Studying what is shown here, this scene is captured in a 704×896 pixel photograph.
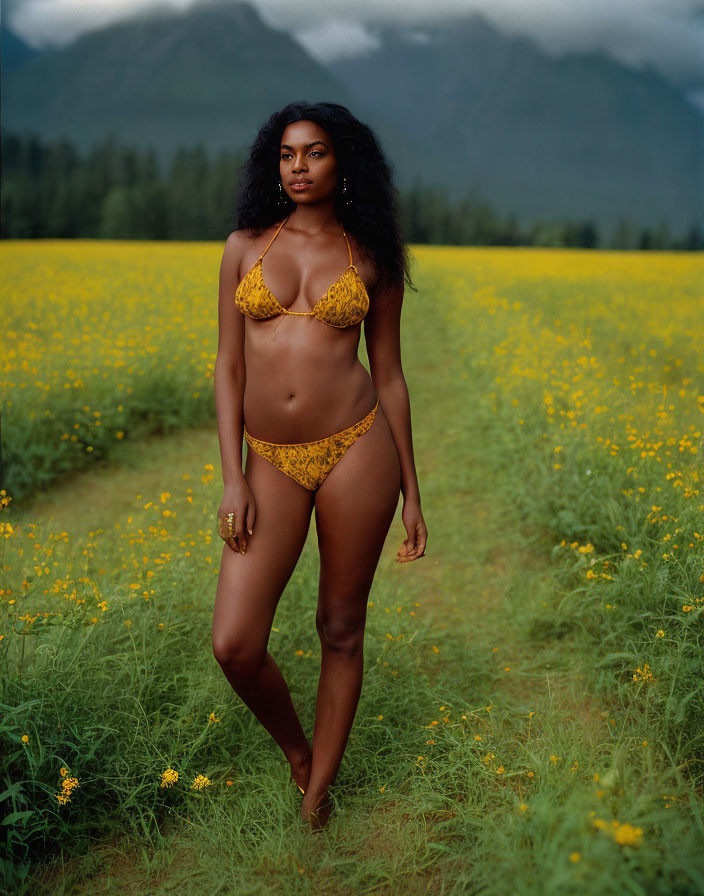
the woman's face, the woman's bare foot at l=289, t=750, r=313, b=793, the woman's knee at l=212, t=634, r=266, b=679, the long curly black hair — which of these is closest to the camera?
the woman's knee at l=212, t=634, r=266, b=679

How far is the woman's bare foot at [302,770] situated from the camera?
259 centimetres

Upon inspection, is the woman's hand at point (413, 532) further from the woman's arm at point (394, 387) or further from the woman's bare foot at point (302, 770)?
the woman's bare foot at point (302, 770)

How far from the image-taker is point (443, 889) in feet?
7.27

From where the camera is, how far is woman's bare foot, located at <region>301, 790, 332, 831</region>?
252 centimetres

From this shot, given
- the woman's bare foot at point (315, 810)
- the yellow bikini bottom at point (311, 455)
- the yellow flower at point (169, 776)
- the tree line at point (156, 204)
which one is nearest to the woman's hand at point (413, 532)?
the yellow bikini bottom at point (311, 455)

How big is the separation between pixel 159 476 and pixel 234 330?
390 cm

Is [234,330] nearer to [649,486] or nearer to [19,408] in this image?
[649,486]

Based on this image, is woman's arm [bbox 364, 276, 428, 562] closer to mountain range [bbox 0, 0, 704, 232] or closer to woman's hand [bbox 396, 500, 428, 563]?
woman's hand [bbox 396, 500, 428, 563]

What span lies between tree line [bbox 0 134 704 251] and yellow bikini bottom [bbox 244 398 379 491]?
3427 centimetres

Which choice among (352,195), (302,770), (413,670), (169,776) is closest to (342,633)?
(302,770)

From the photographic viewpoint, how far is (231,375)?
246cm

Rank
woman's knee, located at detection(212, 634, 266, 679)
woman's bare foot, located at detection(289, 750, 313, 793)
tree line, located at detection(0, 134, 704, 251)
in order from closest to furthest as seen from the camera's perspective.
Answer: woman's knee, located at detection(212, 634, 266, 679)
woman's bare foot, located at detection(289, 750, 313, 793)
tree line, located at detection(0, 134, 704, 251)

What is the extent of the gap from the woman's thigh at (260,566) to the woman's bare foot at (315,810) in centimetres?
62

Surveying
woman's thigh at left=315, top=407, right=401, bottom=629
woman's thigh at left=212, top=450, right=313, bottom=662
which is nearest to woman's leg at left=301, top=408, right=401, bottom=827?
woman's thigh at left=315, top=407, right=401, bottom=629
